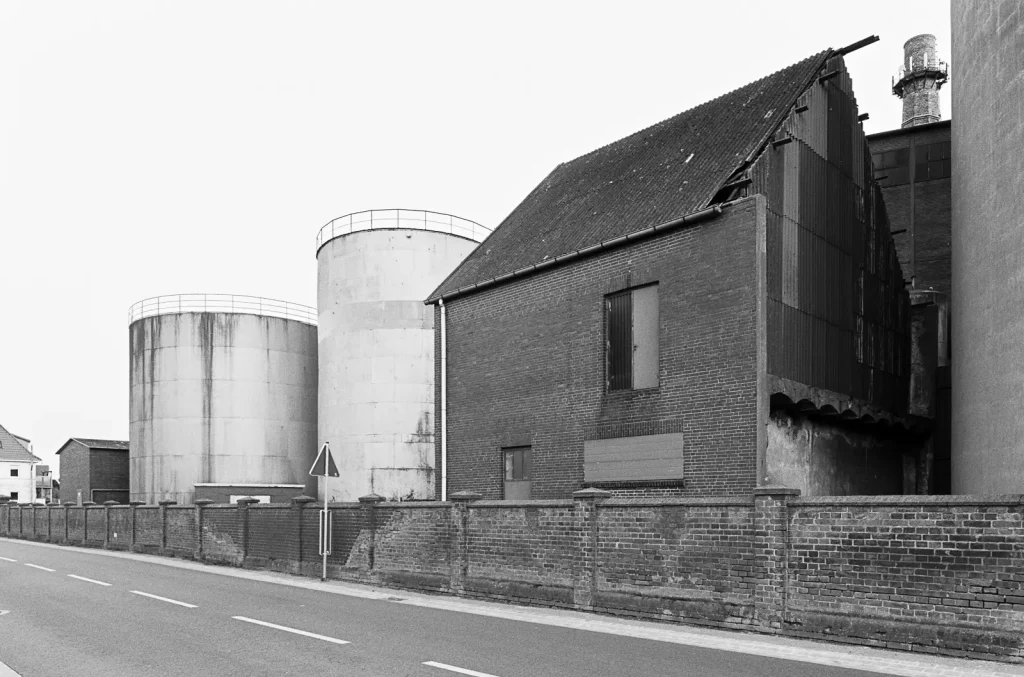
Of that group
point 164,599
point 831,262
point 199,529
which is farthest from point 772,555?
point 199,529

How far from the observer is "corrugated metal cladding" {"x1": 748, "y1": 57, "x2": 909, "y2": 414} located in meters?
17.4

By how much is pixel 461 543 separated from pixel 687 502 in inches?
208

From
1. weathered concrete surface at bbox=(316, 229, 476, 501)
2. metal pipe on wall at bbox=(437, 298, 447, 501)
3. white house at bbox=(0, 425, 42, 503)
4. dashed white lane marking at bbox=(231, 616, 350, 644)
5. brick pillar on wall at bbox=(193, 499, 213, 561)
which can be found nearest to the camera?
dashed white lane marking at bbox=(231, 616, 350, 644)

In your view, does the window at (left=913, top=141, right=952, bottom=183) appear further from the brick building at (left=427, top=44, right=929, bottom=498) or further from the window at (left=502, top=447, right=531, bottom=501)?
the window at (left=502, top=447, right=531, bottom=501)

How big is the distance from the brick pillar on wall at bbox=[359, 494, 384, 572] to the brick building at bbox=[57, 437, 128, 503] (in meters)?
35.0

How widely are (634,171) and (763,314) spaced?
7.38 meters

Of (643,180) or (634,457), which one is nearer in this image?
(634,457)

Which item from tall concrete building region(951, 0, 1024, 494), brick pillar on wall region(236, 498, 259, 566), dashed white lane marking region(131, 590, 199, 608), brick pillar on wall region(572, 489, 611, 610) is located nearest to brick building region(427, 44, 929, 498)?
tall concrete building region(951, 0, 1024, 494)

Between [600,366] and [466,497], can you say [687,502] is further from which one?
[600,366]

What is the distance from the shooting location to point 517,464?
21156 millimetres

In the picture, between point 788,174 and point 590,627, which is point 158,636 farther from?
point 788,174

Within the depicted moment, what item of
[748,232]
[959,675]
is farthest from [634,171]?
[959,675]

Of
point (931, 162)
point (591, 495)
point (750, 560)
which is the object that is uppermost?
point (931, 162)

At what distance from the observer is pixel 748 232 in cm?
1664
